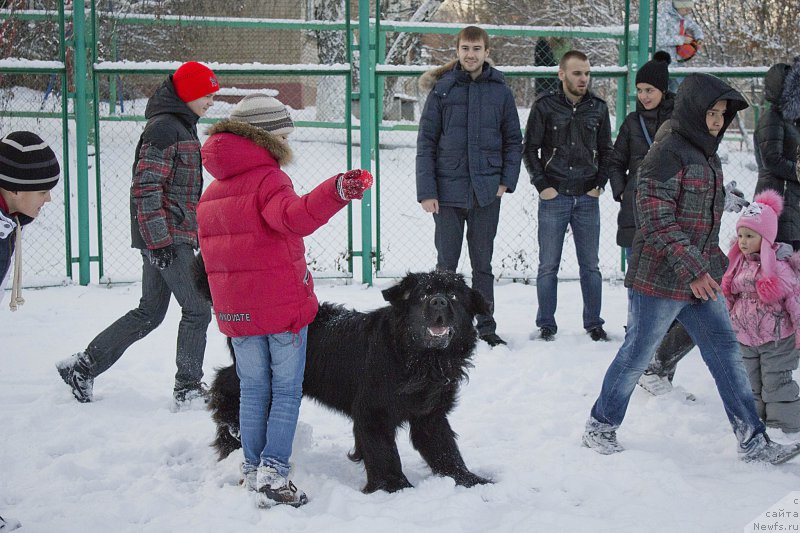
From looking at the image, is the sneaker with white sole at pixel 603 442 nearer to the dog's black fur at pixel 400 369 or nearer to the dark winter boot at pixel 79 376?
the dog's black fur at pixel 400 369

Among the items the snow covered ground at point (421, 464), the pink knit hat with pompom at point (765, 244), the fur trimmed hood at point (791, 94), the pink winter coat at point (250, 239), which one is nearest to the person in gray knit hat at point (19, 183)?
the pink winter coat at point (250, 239)

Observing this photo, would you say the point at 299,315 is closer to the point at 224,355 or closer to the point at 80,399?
the point at 80,399

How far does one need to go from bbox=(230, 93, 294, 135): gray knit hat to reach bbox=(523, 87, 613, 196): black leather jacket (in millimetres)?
2947

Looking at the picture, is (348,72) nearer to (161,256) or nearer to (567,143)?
(567,143)

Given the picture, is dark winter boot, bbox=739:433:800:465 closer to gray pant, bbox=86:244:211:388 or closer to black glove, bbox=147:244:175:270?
gray pant, bbox=86:244:211:388

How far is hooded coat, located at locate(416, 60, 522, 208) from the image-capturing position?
18.9 feet

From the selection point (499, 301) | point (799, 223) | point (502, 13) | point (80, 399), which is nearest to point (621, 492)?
point (799, 223)

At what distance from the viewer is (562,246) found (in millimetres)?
Result: 5934

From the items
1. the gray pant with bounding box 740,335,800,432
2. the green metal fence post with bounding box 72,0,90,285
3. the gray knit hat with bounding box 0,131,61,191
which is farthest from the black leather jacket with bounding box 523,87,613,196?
the green metal fence post with bounding box 72,0,90,285

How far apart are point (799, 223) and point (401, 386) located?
321 cm

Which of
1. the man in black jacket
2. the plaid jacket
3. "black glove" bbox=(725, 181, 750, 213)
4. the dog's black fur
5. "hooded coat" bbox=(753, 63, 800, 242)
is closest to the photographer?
the dog's black fur

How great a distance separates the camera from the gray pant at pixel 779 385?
409cm

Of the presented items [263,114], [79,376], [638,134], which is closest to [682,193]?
[263,114]

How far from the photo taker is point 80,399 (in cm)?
466
